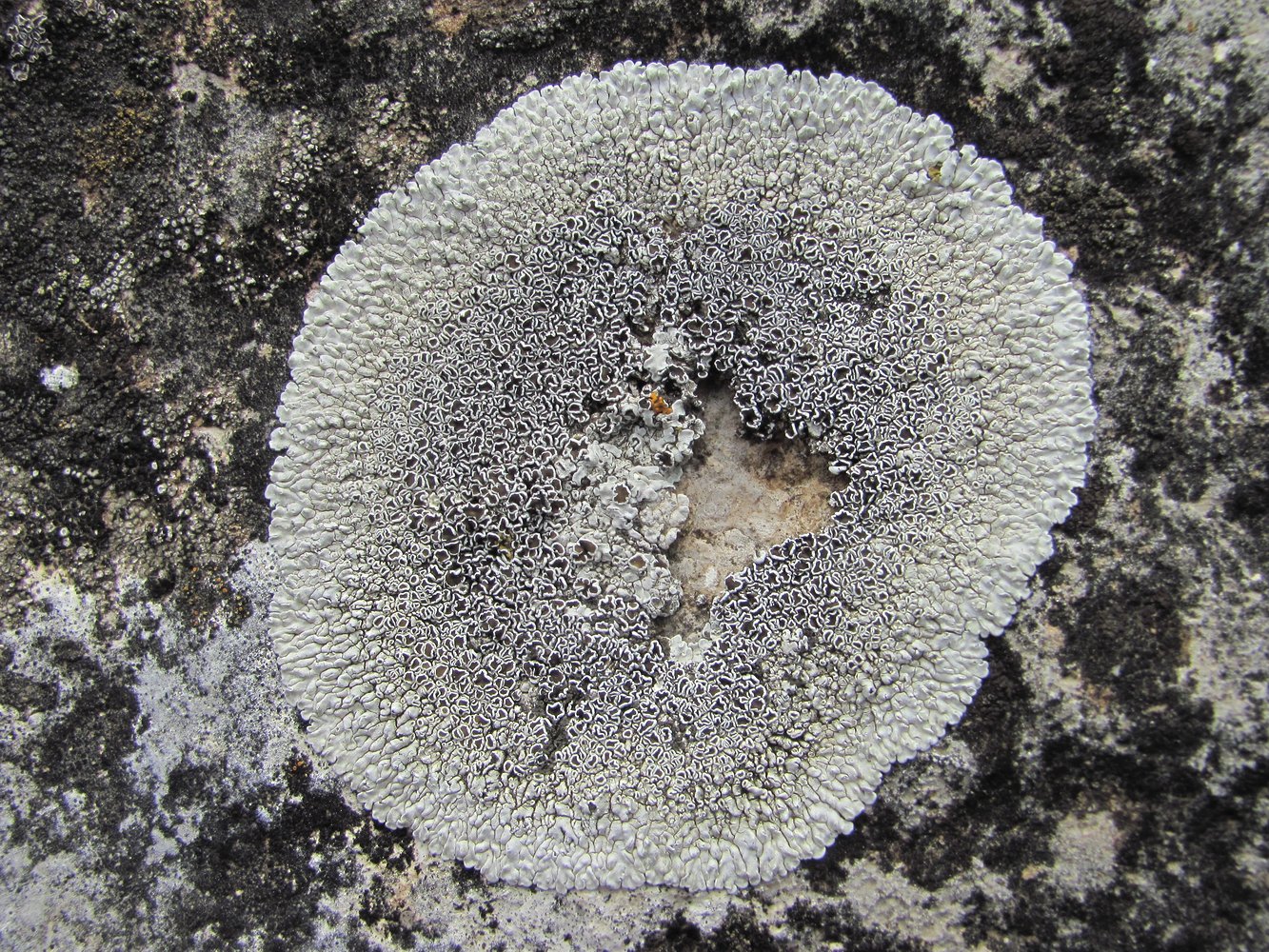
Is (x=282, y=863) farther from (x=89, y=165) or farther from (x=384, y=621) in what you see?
(x=89, y=165)

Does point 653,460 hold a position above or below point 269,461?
above

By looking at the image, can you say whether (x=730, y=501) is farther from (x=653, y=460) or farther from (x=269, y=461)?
(x=269, y=461)

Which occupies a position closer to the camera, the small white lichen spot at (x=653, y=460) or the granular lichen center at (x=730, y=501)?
the small white lichen spot at (x=653, y=460)

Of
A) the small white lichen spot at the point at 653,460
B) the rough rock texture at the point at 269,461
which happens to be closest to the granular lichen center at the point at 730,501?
the small white lichen spot at the point at 653,460

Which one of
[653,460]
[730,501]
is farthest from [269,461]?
[730,501]

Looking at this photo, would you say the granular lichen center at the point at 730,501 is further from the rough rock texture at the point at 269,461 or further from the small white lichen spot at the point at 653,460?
the rough rock texture at the point at 269,461

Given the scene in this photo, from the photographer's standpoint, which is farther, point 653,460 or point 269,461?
point 269,461
